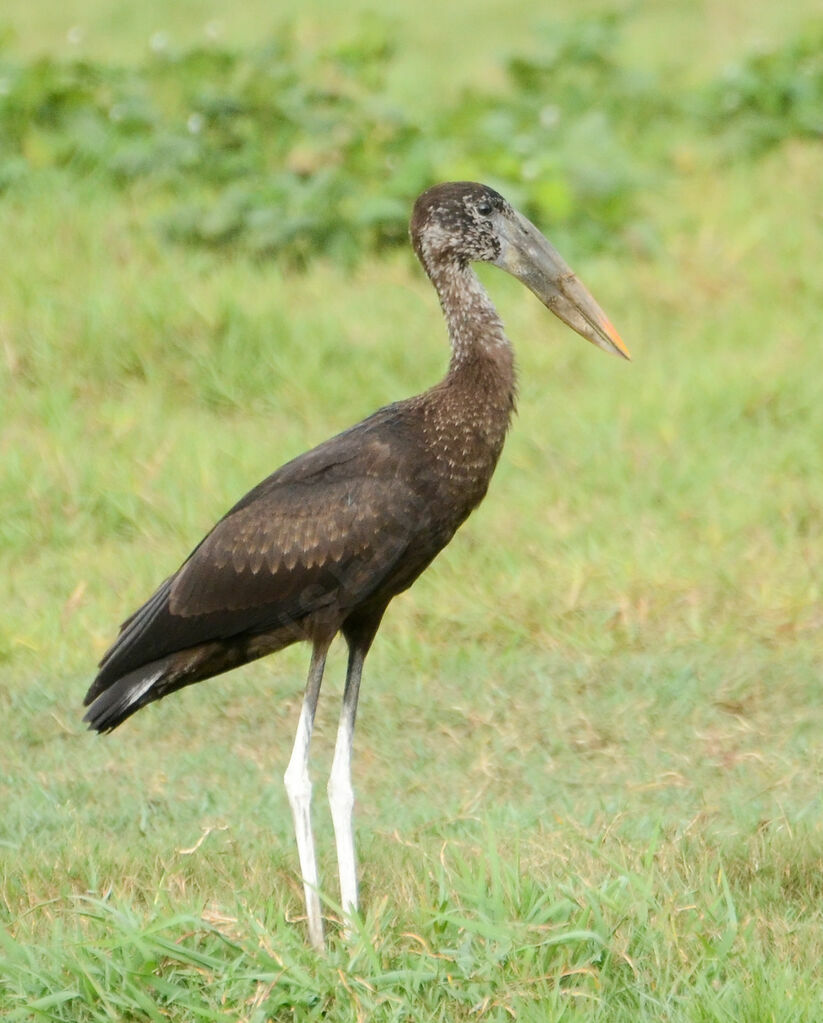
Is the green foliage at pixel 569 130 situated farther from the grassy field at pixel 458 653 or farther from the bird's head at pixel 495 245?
the bird's head at pixel 495 245

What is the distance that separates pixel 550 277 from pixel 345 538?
0.98m

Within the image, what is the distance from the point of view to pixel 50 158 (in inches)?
350

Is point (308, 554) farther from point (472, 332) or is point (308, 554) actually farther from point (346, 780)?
point (472, 332)

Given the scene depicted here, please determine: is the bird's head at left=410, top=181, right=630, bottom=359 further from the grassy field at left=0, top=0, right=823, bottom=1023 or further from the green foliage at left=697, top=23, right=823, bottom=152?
the green foliage at left=697, top=23, right=823, bottom=152

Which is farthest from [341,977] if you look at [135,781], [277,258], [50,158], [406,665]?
[50,158]

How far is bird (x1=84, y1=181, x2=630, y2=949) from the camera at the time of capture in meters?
4.20

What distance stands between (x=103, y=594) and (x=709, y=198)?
424 centimetres

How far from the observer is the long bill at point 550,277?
184 inches

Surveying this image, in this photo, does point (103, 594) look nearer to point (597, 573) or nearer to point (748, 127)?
point (597, 573)

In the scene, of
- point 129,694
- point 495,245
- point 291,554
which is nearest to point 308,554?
point 291,554

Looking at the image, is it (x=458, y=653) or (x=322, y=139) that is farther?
(x=322, y=139)

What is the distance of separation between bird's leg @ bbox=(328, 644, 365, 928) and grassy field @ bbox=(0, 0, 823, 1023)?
11 cm

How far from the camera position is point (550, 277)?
4.73 meters

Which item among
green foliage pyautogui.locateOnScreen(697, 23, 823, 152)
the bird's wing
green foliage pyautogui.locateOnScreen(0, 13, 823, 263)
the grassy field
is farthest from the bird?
green foliage pyautogui.locateOnScreen(697, 23, 823, 152)
